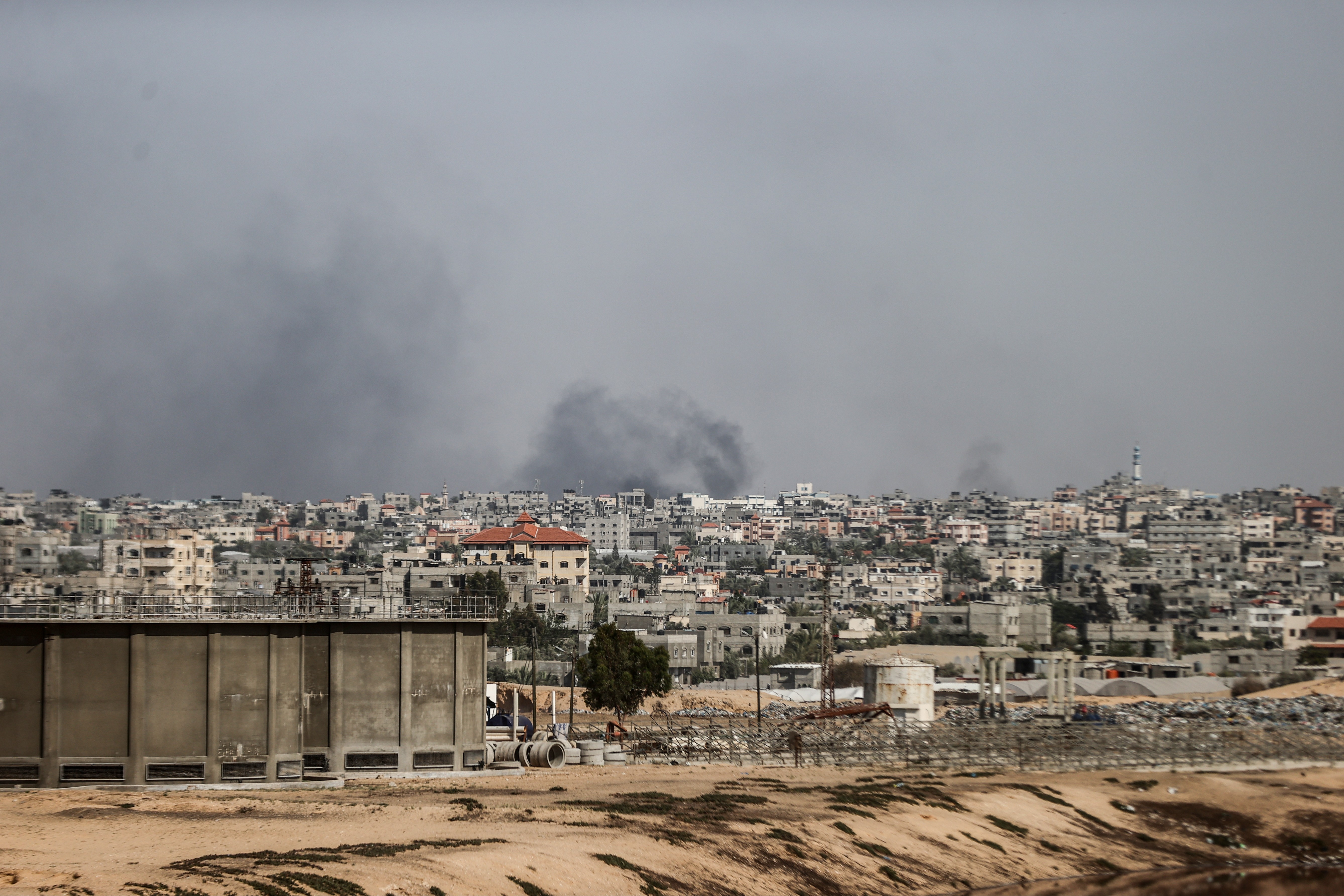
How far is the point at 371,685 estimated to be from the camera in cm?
4297

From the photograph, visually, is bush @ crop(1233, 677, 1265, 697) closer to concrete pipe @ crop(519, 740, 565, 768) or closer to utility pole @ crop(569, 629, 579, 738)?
utility pole @ crop(569, 629, 579, 738)

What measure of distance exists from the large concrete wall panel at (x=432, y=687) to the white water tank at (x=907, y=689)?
27.2 meters

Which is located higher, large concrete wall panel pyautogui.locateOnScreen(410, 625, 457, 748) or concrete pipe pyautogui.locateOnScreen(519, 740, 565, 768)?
large concrete wall panel pyautogui.locateOnScreen(410, 625, 457, 748)

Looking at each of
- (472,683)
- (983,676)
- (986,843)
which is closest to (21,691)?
(472,683)

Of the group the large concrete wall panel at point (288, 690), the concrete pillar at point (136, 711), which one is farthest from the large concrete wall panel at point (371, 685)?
the concrete pillar at point (136, 711)

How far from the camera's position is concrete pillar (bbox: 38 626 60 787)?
39.5 m

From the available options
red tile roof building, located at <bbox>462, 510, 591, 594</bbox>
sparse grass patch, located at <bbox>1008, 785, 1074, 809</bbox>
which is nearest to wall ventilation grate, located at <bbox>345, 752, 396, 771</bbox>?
sparse grass patch, located at <bbox>1008, 785, 1074, 809</bbox>

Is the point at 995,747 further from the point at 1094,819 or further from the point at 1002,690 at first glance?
the point at 1002,690

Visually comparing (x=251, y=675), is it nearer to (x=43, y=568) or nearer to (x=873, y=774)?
(x=873, y=774)

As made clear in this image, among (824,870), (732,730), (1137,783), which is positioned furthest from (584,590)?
(824,870)

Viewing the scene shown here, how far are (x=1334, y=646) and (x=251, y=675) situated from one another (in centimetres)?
8679

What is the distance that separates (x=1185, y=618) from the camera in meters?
144

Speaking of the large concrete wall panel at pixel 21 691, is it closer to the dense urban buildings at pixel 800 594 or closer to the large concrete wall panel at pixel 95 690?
the large concrete wall panel at pixel 95 690

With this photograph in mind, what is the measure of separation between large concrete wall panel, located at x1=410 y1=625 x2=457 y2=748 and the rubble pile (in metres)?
27.5
